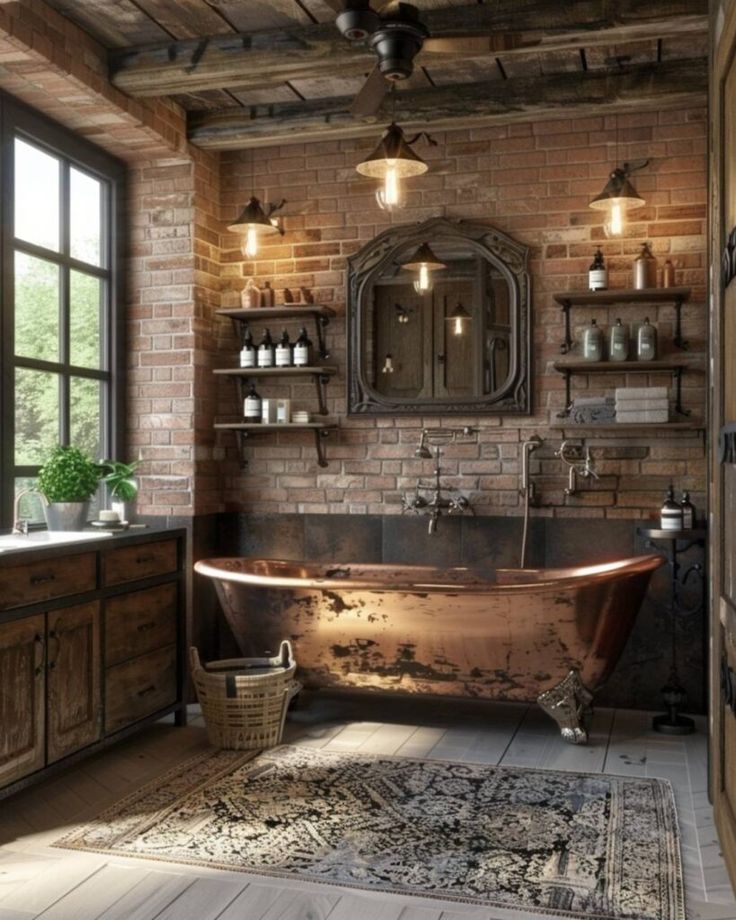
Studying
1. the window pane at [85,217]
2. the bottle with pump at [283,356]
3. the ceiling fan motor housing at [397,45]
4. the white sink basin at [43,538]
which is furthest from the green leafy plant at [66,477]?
the ceiling fan motor housing at [397,45]

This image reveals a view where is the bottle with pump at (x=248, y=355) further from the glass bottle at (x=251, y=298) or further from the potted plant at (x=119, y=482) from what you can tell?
the potted plant at (x=119, y=482)

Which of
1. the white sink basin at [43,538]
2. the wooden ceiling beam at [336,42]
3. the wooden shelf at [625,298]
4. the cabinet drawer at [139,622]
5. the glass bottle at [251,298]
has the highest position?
the wooden ceiling beam at [336,42]

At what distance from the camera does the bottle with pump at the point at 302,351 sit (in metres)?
5.15

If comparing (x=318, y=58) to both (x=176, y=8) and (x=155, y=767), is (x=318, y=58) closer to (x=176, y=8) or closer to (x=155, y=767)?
(x=176, y=8)

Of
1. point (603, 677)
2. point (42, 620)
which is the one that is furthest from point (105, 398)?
point (603, 677)

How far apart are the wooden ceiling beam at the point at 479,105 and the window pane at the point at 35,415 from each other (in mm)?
1524

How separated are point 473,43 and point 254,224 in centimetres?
223

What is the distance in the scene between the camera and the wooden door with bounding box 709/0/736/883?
112 inches

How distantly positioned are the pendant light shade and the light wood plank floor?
7.71 feet

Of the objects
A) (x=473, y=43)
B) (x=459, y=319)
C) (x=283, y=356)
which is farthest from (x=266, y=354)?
(x=473, y=43)

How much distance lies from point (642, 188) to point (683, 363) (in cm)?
90

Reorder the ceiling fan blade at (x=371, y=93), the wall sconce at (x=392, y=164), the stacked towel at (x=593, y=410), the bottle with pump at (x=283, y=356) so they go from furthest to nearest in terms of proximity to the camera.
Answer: the bottle with pump at (x=283, y=356) < the stacked towel at (x=593, y=410) < the wall sconce at (x=392, y=164) < the ceiling fan blade at (x=371, y=93)

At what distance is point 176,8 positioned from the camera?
4.02 meters

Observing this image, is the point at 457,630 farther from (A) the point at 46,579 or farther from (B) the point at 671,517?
(A) the point at 46,579
